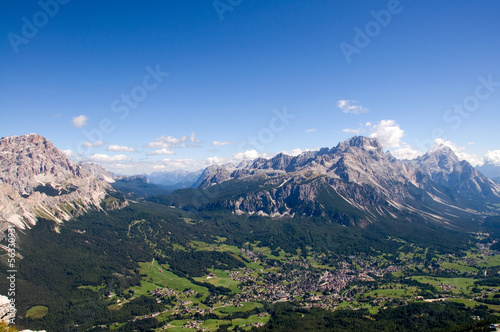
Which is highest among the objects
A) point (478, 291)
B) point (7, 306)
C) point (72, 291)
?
point (7, 306)

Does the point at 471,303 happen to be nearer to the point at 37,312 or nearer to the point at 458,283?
the point at 458,283

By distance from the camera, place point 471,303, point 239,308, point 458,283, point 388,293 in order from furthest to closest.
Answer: point 458,283
point 388,293
point 239,308
point 471,303

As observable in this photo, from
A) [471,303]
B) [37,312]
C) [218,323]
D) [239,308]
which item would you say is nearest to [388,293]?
[471,303]

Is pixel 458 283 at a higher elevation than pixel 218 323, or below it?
below

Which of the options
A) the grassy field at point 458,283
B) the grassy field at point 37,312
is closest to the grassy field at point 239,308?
the grassy field at point 37,312

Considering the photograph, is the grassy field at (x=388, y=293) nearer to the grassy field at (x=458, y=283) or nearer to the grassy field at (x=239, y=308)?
the grassy field at (x=458, y=283)

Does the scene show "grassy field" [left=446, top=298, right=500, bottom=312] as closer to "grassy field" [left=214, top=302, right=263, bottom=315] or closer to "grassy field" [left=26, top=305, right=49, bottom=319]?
"grassy field" [left=214, top=302, right=263, bottom=315]

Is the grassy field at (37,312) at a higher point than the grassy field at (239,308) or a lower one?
higher

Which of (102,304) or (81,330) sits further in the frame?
(102,304)

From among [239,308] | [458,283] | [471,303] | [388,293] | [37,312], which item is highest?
[37,312]

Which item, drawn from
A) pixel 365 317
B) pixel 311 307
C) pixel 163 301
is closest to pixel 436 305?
pixel 365 317

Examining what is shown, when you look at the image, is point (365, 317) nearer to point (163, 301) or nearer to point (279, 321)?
point (279, 321)
